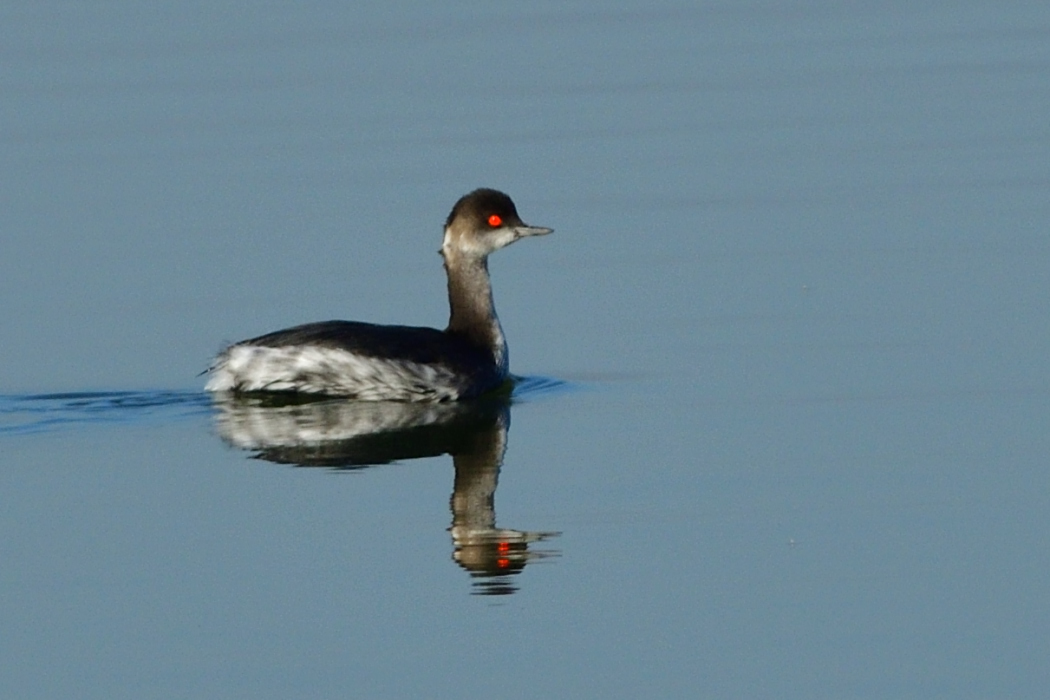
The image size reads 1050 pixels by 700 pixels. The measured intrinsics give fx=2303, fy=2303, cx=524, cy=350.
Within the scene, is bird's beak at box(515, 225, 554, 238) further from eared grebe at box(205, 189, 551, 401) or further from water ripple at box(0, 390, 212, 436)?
water ripple at box(0, 390, 212, 436)

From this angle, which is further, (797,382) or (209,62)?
(209,62)

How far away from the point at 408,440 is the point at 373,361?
33.0 inches

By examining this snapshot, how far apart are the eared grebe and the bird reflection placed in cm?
8

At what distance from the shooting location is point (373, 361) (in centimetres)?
1266

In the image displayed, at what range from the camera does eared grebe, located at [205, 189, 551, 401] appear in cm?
1260

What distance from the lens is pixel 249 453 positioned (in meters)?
11.5

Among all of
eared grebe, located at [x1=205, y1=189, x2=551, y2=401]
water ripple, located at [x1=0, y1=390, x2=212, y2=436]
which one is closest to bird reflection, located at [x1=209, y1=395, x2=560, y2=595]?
eared grebe, located at [x1=205, y1=189, x2=551, y2=401]

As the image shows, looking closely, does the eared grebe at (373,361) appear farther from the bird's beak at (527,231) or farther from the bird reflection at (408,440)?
the bird's beak at (527,231)

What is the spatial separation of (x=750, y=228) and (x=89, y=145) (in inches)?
238

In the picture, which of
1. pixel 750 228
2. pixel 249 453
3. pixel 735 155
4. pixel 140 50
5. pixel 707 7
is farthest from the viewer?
pixel 707 7

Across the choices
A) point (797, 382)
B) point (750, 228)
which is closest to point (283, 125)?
point (750, 228)

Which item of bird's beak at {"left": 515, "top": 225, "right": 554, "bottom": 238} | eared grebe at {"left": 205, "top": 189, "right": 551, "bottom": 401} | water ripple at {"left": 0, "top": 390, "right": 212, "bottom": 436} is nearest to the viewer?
water ripple at {"left": 0, "top": 390, "right": 212, "bottom": 436}

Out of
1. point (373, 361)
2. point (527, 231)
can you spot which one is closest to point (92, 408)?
point (373, 361)

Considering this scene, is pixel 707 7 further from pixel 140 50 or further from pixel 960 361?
pixel 960 361
